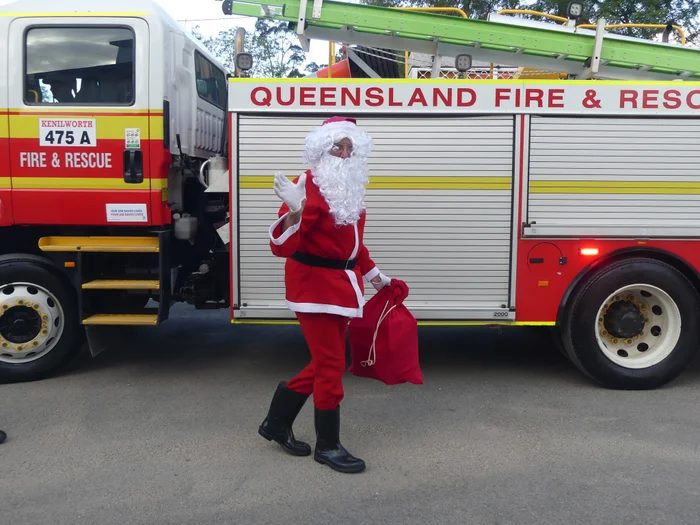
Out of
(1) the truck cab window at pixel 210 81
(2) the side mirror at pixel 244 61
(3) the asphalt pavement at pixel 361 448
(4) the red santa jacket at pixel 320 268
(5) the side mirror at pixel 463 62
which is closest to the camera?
(3) the asphalt pavement at pixel 361 448

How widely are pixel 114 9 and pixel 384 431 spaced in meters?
3.66

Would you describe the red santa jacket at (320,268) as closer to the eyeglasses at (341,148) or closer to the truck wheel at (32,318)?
the eyeglasses at (341,148)

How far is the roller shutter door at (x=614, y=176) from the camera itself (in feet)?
16.8

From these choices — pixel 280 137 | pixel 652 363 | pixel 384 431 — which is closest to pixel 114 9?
pixel 280 137

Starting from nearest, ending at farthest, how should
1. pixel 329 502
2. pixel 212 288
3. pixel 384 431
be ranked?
1. pixel 329 502
2. pixel 384 431
3. pixel 212 288

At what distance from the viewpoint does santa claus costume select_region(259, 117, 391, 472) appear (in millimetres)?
3627

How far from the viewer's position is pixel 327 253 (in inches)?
147

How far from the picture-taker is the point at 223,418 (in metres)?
4.70

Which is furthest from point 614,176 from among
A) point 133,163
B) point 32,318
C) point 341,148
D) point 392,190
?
point 32,318

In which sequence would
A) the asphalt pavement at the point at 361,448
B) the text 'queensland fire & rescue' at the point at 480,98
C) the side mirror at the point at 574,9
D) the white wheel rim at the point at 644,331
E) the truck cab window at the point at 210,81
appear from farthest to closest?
the truck cab window at the point at 210,81 → the side mirror at the point at 574,9 → the white wheel rim at the point at 644,331 → the text 'queensland fire & rescue' at the point at 480,98 → the asphalt pavement at the point at 361,448

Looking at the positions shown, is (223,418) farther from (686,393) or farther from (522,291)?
(686,393)

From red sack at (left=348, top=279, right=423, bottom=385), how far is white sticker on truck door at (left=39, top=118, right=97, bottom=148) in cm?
252

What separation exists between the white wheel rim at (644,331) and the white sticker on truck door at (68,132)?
4.09 m

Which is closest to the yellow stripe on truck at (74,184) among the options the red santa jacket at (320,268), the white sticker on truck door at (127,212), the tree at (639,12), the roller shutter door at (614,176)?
the white sticker on truck door at (127,212)
